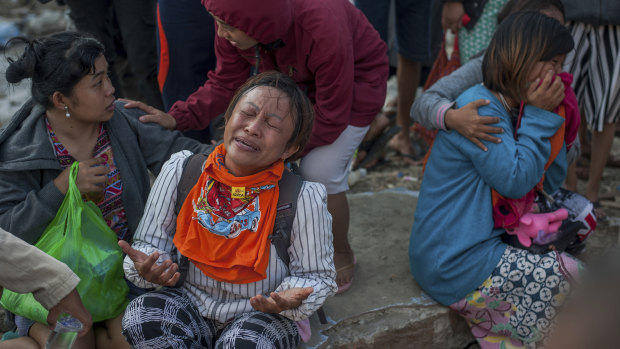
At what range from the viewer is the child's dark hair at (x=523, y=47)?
249 cm

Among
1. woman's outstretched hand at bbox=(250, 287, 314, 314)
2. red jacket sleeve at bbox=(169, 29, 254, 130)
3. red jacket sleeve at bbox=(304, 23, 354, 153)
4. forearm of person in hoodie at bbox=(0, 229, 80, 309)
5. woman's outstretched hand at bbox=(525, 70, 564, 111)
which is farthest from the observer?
red jacket sleeve at bbox=(169, 29, 254, 130)

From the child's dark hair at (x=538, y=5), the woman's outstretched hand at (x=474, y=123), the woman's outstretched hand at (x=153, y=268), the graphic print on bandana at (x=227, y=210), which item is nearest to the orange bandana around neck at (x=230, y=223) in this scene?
the graphic print on bandana at (x=227, y=210)

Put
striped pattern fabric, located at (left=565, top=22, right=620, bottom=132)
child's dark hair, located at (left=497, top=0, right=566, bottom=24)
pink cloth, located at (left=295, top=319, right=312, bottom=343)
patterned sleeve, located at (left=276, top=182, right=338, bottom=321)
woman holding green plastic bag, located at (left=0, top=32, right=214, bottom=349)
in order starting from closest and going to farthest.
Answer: patterned sleeve, located at (left=276, top=182, right=338, bottom=321), woman holding green plastic bag, located at (left=0, top=32, right=214, bottom=349), pink cloth, located at (left=295, top=319, right=312, bottom=343), child's dark hair, located at (left=497, top=0, right=566, bottom=24), striped pattern fabric, located at (left=565, top=22, right=620, bottom=132)

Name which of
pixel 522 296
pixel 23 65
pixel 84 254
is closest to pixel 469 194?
pixel 522 296

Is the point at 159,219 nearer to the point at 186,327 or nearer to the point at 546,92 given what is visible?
the point at 186,327

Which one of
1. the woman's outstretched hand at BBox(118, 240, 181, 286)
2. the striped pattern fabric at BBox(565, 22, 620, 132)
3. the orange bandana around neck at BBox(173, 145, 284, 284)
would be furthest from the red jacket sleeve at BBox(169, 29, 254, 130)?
the striped pattern fabric at BBox(565, 22, 620, 132)

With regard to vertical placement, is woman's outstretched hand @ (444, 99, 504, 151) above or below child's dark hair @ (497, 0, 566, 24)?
below

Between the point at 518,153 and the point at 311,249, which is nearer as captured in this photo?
the point at 311,249

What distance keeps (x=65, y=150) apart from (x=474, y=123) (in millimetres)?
1685

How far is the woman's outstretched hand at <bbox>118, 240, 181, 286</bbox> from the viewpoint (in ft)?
6.41

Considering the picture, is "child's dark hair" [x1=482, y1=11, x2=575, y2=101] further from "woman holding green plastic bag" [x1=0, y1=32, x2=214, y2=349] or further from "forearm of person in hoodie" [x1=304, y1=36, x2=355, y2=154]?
"woman holding green plastic bag" [x1=0, y1=32, x2=214, y2=349]

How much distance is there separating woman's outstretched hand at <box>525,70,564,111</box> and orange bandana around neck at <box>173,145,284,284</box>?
1.19 m

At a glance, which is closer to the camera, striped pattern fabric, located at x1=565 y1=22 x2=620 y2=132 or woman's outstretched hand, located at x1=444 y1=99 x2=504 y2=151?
woman's outstretched hand, located at x1=444 y1=99 x2=504 y2=151

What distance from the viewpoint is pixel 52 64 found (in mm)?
2168
